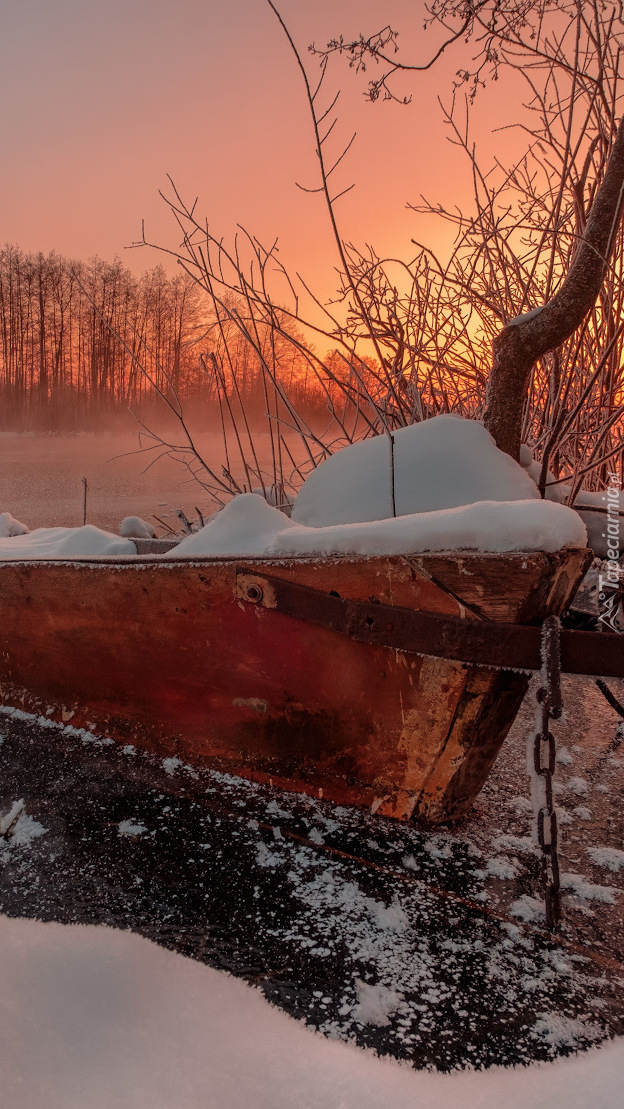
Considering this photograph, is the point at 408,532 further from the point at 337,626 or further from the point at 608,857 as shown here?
the point at 608,857

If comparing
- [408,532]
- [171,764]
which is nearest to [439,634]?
[408,532]

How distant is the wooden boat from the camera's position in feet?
5.17

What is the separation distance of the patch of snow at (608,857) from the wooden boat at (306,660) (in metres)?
0.37

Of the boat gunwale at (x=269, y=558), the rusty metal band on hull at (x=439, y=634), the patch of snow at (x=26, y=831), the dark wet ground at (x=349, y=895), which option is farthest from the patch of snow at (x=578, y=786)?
the patch of snow at (x=26, y=831)

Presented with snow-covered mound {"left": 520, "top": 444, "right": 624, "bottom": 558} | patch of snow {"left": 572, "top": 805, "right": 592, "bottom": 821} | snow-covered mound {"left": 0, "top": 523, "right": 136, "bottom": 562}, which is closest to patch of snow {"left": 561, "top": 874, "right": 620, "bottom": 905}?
patch of snow {"left": 572, "top": 805, "right": 592, "bottom": 821}

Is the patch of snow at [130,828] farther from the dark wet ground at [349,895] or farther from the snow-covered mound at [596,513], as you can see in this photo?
the snow-covered mound at [596,513]

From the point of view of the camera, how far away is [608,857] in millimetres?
1859

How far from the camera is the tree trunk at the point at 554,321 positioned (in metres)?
2.34

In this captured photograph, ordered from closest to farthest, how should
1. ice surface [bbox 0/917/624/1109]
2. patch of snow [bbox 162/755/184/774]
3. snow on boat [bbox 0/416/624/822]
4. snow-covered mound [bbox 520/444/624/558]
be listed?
1. ice surface [bbox 0/917/624/1109]
2. snow on boat [bbox 0/416/624/822]
3. patch of snow [bbox 162/755/184/774]
4. snow-covered mound [bbox 520/444/624/558]

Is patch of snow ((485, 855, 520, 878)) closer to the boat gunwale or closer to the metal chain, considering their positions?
the metal chain

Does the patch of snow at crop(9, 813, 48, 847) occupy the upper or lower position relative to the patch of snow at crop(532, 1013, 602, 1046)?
upper

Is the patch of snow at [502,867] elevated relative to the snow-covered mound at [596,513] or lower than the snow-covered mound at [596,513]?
lower

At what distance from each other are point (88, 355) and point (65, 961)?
4290 cm

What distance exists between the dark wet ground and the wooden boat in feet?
0.40
